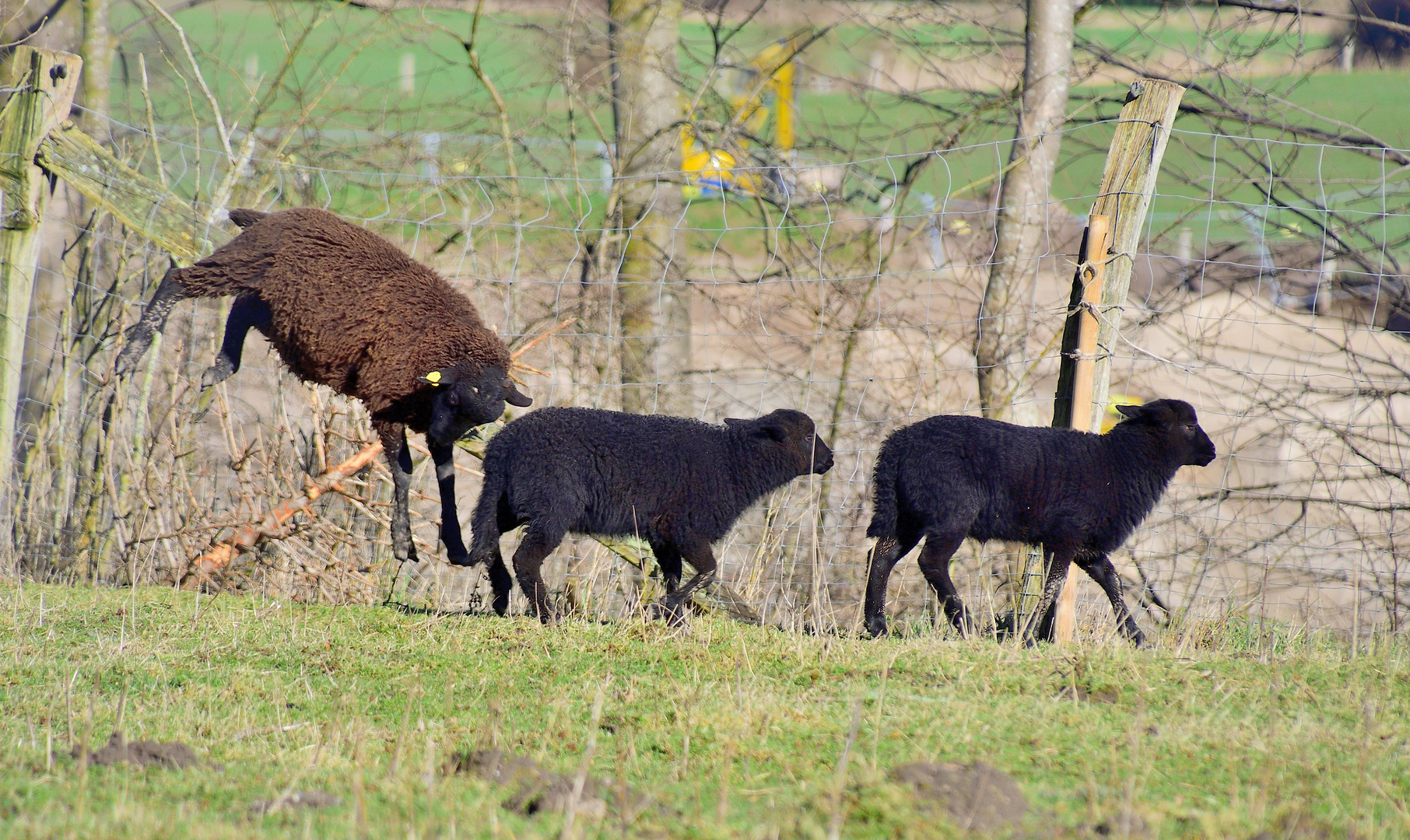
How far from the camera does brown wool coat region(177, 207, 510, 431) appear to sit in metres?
5.41

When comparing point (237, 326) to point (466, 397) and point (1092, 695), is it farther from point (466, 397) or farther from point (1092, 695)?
point (1092, 695)

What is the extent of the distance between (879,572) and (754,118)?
864 centimetres

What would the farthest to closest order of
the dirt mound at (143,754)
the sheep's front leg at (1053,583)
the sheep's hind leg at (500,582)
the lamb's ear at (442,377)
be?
the sheep's hind leg at (500,582), the sheep's front leg at (1053,583), the lamb's ear at (442,377), the dirt mound at (143,754)

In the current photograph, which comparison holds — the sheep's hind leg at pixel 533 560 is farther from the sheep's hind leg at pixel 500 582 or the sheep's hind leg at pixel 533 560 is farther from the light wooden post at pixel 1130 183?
the light wooden post at pixel 1130 183

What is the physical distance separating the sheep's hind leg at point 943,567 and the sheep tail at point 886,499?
26 centimetres

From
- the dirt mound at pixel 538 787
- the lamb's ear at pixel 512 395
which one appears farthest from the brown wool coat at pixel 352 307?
the dirt mound at pixel 538 787

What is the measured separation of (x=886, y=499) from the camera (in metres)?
5.87

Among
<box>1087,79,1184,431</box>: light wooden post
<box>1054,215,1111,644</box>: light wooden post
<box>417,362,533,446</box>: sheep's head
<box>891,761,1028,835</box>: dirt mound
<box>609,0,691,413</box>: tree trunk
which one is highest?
<box>609,0,691,413</box>: tree trunk

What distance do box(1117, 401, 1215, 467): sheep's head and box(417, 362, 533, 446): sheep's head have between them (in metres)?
3.15

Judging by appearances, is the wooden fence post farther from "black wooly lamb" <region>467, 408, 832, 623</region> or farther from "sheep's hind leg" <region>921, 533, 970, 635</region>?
"black wooly lamb" <region>467, 408, 832, 623</region>

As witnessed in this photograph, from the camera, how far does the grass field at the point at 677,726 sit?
278cm

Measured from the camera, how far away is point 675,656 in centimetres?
473

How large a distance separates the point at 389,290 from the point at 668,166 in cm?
734

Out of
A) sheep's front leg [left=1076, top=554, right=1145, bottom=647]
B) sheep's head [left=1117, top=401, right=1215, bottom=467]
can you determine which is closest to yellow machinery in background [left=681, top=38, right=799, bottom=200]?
sheep's head [left=1117, top=401, right=1215, bottom=467]
